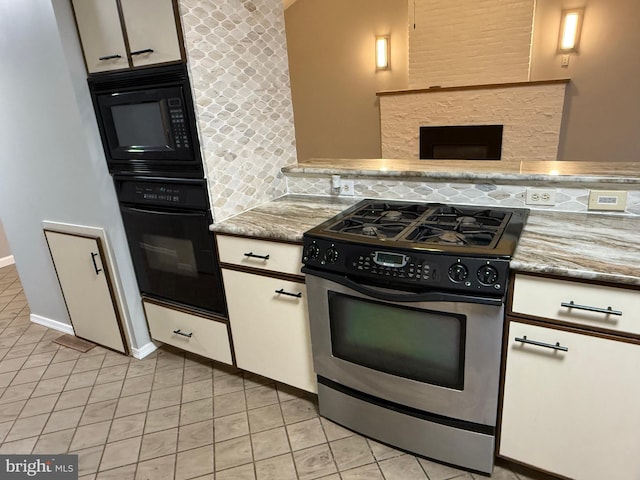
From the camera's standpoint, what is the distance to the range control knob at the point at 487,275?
128 cm

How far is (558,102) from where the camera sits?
13.8ft

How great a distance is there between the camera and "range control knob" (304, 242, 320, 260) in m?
1.58

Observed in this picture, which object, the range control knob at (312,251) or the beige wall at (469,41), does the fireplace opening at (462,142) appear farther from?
the range control knob at (312,251)

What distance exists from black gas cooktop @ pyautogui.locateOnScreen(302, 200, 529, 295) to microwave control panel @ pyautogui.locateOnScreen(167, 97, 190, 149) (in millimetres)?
743

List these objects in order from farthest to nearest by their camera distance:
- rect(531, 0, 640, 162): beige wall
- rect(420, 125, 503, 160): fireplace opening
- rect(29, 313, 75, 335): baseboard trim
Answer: rect(420, 125, 503, 160): fireplace opening
rect(531, 0, 640, 162): beige wall
rect(29, 313, 75, 335): baseboard trim

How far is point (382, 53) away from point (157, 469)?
4.66 m

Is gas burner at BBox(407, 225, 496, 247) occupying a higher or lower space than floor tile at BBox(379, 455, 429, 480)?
higher

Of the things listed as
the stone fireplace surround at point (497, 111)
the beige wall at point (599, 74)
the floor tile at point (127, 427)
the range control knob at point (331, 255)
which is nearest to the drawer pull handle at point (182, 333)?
the floor tile at point (127, 427)

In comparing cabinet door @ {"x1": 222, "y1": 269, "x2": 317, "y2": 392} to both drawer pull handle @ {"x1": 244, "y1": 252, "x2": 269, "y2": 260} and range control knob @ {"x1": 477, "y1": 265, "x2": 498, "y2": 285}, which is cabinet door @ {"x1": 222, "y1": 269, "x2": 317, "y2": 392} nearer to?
drawer pull handle @ {"x1": 244, "y1": 252, "x2": 269, "y2": 260}

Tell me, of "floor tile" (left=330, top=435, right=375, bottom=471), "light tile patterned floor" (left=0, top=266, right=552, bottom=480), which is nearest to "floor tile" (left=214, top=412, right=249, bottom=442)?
"light tile patterned floor" (left=0, top=266, right=552, bottom=480)

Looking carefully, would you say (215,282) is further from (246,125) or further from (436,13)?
(436,13)

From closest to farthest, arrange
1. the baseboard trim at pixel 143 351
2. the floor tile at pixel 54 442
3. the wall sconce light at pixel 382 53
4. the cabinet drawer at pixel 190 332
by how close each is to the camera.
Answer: the floor tile at pixel 54 442
the cabinet drawer at pixel 190 332
the baseboard trim at pixel 143 351
the wall sconce light at pixel 382 53

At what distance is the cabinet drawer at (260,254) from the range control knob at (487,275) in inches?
28.3

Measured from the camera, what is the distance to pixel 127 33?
1.81 meters
